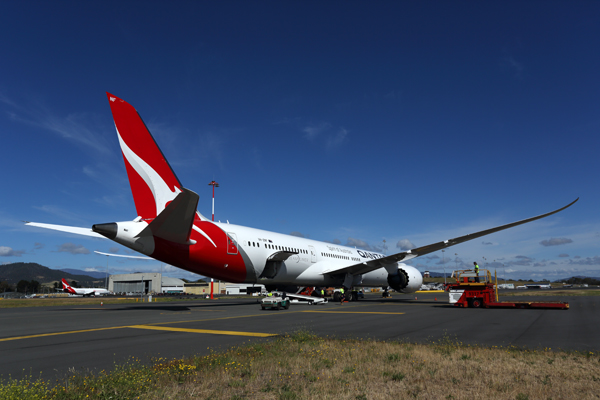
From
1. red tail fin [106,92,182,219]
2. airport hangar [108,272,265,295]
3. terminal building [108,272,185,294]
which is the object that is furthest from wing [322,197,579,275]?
terminal building [108,272,185,294]

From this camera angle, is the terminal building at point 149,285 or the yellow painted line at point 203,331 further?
the terminal building at point 149,285

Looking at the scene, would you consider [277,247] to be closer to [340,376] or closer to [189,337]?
[189,337]

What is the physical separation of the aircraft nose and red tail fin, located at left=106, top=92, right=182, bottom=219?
2480 millimetres

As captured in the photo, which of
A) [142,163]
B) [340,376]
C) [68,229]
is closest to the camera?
[340,376]

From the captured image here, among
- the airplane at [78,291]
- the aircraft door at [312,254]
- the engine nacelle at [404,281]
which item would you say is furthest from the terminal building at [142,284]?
the engine nacelle at [404,281]

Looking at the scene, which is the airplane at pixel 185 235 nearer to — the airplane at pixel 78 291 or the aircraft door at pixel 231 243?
the aircraft door at pixel 231 243

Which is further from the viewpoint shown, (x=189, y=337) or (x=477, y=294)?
(x=477, y=294)

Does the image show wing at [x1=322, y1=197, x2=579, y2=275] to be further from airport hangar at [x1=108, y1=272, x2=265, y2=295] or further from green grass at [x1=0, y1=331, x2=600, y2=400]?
airport hangar at [x1=108, y1=272, x2=265, y2=295]

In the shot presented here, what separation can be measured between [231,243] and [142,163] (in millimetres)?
7338

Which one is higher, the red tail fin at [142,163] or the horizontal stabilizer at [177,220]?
the red tail fin at [142,163]

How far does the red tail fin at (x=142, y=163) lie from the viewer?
66.1 ft

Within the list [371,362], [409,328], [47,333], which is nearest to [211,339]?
[371,362]

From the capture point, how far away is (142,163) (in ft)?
68.0

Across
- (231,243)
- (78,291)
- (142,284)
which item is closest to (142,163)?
(231,243)
